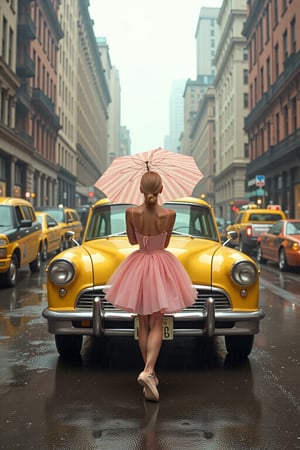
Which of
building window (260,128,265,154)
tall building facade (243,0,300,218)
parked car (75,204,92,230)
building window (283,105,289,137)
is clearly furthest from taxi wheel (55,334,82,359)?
building window (260,128,265,154)

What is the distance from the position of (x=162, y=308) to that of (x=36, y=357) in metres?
2.06

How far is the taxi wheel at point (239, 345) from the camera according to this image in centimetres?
503

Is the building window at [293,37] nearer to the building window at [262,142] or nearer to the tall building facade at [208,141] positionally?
the building window at [262,142]

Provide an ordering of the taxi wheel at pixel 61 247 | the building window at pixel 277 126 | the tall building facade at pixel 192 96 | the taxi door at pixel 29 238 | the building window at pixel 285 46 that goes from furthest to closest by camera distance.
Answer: the tall building facade at pixel 192 96 → the building window at pixel 277 126 → the building window at pixel 285 46 → the taxi wheel at pixel 61 247 → the taxi door at pixel 29 238

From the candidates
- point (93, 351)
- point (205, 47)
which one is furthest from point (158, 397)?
point (205, 47)

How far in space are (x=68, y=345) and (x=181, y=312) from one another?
1335mm

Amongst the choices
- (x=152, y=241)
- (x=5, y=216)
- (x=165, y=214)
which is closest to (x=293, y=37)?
(x=5, y=216)

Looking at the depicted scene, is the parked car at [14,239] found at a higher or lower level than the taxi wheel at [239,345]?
higher

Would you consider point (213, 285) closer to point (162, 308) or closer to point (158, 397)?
point (162, 308)

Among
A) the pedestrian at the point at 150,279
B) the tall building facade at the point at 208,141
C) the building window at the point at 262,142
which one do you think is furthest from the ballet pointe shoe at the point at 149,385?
the tall building facade at the point at 208,141

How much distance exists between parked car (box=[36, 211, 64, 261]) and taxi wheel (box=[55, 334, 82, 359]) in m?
10.4

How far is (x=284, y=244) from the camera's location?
14.4 metres

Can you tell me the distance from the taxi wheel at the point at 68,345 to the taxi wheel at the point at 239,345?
1.60 metres

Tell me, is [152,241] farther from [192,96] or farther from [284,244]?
[192,96]
